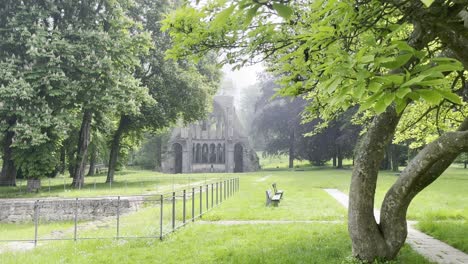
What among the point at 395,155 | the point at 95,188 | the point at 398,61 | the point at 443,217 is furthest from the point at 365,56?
the point at 395,155

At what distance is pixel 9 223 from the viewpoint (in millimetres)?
16531

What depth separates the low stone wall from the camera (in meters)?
16.4

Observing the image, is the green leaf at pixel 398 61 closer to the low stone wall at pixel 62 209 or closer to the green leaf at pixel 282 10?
the green leaf at pixel 282 10

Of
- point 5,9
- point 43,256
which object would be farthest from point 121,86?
point 43,256

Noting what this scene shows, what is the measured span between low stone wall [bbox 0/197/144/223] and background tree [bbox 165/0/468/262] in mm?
10575

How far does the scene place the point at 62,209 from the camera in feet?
54.1

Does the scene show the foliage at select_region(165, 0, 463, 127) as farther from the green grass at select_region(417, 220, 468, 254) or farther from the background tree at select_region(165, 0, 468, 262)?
the green grass at select_region(417, 220, 468, 254)

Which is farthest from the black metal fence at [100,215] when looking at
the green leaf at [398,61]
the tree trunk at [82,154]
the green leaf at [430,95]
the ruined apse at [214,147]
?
the ruined apse at [214,147]

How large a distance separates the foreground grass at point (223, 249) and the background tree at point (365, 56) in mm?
1125

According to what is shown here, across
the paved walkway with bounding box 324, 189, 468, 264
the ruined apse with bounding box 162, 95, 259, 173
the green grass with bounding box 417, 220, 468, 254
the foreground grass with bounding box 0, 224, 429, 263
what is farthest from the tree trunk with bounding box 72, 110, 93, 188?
the ruined apse with bounding box 162, 95, 259, 173

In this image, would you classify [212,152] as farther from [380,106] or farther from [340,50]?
[380,106]

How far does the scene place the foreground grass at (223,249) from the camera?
7.59 metres

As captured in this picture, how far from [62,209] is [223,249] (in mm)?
10665

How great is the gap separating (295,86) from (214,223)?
7.35 meters
